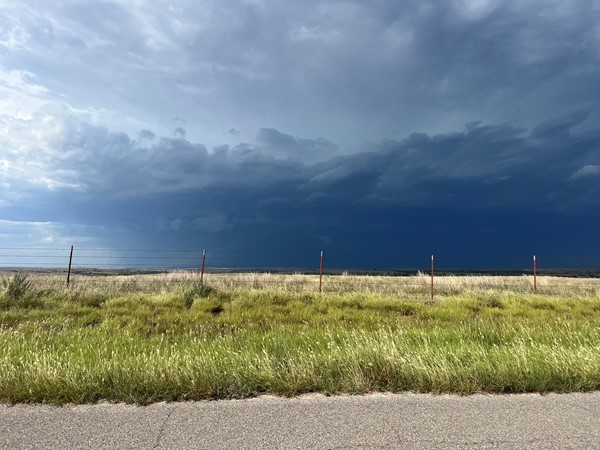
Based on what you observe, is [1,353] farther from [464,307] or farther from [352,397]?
[464,307]

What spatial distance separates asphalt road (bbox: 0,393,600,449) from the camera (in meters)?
3.58

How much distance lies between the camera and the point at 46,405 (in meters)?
4.51

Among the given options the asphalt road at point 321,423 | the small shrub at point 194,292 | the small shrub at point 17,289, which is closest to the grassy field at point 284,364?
the asphalt road at point 321,423

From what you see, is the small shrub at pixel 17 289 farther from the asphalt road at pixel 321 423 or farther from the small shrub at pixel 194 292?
the asphalt road at pixel 321 423

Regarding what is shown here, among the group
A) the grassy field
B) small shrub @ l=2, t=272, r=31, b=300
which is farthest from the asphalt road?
small shrub @ l=2, t=272, r=31, b=300

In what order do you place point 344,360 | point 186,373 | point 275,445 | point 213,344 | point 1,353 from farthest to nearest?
point 213,344 → point 1,353 → point 344,360 → point 186,373 → point 275,445

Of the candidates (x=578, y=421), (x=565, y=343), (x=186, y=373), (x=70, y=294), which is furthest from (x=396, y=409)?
(x=70, y=294)

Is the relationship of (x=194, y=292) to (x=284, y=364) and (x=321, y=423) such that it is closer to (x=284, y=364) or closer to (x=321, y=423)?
(x=284, y=364)

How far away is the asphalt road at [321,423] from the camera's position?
358 centimetres

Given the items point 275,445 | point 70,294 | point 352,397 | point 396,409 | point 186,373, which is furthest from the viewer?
point 70,294

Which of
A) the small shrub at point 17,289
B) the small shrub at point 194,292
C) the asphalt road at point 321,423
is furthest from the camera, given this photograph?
the small shrub at point 194,292

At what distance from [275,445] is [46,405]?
2.72 meters

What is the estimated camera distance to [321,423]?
13.0ft

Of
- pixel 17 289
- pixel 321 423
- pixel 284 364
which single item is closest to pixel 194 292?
pixel 17 289
